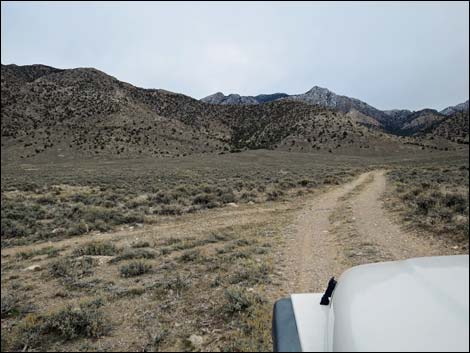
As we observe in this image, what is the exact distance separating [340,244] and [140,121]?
78.3 m

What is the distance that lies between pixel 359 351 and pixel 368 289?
21.4 inches

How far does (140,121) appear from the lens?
80.5m

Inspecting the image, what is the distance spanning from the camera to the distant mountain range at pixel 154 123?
196 ft

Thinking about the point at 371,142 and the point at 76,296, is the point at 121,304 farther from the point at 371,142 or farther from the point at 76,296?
the point at 371,142

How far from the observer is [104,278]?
7.04 meters

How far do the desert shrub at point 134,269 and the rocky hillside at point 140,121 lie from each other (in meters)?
38.1

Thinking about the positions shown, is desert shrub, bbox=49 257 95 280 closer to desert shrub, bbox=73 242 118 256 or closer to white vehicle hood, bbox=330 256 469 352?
desert shrub, bbox=73 242 118 256

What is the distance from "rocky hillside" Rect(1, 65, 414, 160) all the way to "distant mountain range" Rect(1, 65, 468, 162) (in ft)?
0.68

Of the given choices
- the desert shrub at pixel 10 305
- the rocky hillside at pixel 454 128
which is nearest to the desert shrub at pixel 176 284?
the desert shrub at pixel 10 305

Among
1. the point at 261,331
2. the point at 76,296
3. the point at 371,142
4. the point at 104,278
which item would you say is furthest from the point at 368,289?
the point at 371,142

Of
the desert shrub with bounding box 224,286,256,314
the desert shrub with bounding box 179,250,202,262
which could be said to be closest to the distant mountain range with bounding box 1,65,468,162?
the desert shrub with bounding box 179,250,202,262

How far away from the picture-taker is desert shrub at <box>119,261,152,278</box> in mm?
7156

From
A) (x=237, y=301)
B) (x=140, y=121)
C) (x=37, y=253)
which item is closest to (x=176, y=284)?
(x=237, y=301)

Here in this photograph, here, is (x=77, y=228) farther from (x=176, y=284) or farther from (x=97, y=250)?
(x=176, y=284)
